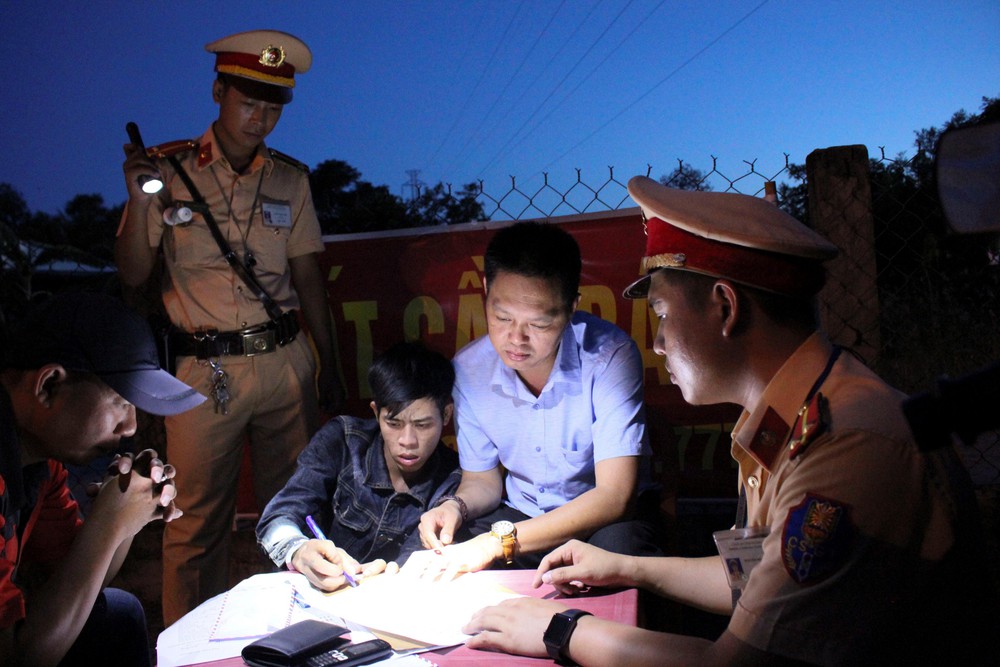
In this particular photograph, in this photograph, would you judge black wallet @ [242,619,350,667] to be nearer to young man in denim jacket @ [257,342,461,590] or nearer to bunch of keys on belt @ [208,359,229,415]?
young man in denim jacket @ [257,342,461,590]

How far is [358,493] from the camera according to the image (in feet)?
9.33

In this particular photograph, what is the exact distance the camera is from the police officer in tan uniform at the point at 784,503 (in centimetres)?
128

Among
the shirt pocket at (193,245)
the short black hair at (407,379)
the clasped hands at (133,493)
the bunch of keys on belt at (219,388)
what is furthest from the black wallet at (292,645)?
the shirt pocket at (193,245)

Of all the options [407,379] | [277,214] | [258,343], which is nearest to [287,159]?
[277,214]

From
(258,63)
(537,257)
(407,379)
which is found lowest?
(407,379)

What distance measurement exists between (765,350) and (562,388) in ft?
4.44

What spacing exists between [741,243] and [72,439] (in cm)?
157

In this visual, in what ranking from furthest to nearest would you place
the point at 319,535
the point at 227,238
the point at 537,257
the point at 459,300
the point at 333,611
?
the point at 459,300 < the point at 227,238 < the point at 537,257 < the point at 319,535 < the point at 333,611

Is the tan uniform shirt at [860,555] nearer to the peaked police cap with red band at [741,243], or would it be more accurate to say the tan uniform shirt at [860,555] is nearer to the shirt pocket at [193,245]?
the peaked police cap with red band at [741,243]

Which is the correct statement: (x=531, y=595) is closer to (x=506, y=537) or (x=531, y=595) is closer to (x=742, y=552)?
(x=506, y=537)

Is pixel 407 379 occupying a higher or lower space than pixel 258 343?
lower

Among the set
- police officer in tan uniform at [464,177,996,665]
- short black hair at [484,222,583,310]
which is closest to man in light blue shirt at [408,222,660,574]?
short black hair at [484,222,583,310]

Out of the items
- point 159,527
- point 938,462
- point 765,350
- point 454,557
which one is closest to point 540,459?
point 454,557

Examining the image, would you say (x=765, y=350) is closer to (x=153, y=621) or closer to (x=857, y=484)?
(x=857, y=484)
